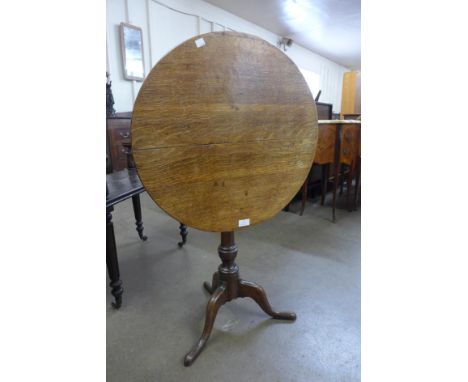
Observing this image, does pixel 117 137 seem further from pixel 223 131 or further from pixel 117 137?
pixel 223 131

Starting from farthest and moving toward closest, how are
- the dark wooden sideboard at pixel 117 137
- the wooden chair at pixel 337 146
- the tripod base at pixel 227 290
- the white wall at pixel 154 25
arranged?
the white wall at pixel 154 25
the dark wooden sideboard at pixel 117 137
the wooden chair at pixel 337 146
the tripod base at pixel 227 290

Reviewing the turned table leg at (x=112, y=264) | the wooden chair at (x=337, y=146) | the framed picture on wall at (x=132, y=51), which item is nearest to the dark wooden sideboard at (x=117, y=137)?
the framed picture on wall at (x=132, y=51)

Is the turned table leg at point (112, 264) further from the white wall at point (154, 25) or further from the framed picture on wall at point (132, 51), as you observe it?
the framed picture on wall at point (132, 51)

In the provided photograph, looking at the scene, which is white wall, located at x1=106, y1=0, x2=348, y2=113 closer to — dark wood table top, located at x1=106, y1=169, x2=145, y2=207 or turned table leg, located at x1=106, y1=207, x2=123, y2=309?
dark wood table top, located at x1=106, y1=169, x2=145, y2=207

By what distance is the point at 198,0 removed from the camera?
14.9 ft

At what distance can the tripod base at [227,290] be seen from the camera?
3.87ft

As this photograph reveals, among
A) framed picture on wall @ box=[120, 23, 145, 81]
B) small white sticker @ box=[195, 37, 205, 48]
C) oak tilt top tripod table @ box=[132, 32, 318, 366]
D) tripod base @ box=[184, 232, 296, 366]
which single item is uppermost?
framed picture on wall @ box=[120, 23, 145, 81]

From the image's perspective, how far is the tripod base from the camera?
118cm

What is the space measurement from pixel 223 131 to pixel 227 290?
0.74m

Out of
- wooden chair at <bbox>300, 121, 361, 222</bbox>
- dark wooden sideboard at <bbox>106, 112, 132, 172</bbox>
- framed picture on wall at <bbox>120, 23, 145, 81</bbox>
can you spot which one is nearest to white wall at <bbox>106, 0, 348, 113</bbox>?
framed picture on wall at <bbox>120, 23, 145, 81</bbox>

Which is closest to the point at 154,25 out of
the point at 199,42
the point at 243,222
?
the point at 199,42

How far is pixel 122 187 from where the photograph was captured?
1.56 meters

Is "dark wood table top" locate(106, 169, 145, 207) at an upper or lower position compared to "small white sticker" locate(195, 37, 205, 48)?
lower

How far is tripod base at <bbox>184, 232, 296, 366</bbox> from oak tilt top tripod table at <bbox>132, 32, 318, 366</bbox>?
0.07 metres
